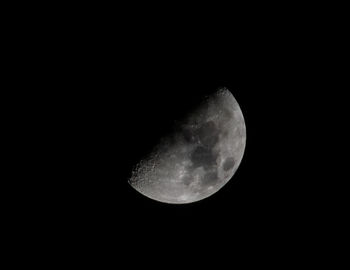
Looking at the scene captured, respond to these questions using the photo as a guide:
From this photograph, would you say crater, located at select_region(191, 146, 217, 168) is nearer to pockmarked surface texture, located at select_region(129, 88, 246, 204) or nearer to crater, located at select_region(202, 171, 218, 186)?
pockmarked surface texture, located at select_region(129, 88, 246, 204)

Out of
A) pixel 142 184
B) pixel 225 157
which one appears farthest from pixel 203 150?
pixel 142 184

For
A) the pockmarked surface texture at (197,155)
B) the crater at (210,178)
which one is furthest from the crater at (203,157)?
the crater at (210,178)

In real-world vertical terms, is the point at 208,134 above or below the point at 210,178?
above

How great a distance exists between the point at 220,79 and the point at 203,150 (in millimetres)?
811

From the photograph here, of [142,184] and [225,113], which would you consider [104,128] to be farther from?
[225,113]

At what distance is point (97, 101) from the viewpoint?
9.05 feet

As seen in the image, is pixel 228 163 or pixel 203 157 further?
pixel 228 163

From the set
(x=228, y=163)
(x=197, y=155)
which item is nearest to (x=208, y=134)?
(x=197, y=155)

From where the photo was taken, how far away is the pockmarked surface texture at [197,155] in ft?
9.67

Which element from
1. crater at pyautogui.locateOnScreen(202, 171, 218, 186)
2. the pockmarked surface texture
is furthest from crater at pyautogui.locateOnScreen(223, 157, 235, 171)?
crater at pyautogui.locateOnScreen(202, 171, 218, 186)

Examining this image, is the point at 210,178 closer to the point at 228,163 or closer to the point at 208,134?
the point at 228,163

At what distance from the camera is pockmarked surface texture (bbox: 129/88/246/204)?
116 inches

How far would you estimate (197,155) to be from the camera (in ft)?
9.81

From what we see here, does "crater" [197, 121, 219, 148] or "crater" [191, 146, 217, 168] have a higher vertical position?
"crater" [197, 121, 219, 148]
